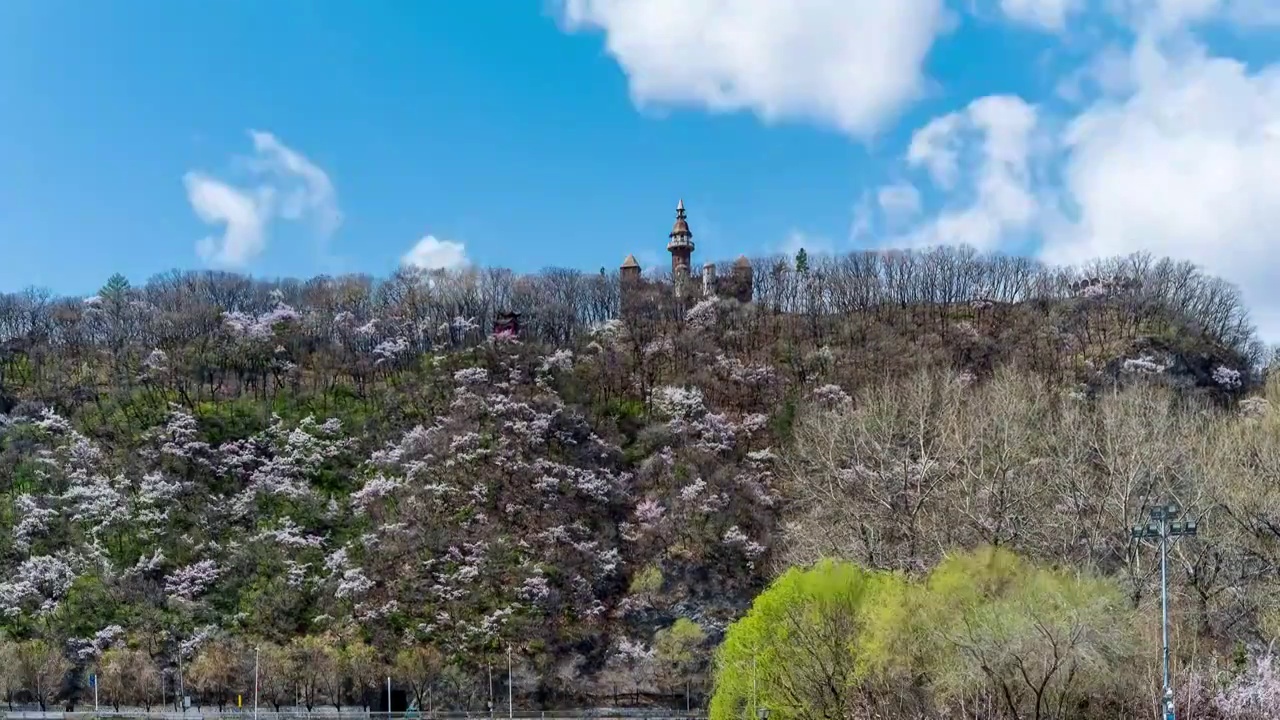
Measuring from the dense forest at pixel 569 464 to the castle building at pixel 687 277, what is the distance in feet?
6.35

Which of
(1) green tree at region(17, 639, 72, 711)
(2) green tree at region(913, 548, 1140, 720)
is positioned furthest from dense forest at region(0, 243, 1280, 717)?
(2) green tree at region(913, 548, 1140, 720)

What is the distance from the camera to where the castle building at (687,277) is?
94438mm

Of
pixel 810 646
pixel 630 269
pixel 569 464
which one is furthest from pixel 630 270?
pixel 810 646

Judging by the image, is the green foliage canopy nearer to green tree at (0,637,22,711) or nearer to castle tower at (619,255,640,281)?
green tree at (0,637,22,711)

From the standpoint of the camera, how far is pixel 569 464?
68.2 m

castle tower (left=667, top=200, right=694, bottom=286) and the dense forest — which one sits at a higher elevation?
castle tower (left=667, top=200, right=694, bottom=286)

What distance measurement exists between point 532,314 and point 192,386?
83.0 feet

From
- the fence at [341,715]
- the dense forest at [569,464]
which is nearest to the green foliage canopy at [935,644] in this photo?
the dense forest at [569,464]

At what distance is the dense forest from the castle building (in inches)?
76.2

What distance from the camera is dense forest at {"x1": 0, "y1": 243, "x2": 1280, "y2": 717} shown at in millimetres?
40781

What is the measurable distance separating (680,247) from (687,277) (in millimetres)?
4158

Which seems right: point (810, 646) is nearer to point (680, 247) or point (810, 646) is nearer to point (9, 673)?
point (9, 673)

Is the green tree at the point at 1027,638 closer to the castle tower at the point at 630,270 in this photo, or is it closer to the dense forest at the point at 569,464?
the dense forest at the point at 569,464

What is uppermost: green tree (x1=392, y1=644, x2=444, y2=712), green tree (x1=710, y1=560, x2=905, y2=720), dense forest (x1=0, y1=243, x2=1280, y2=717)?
dense forest (x1=0, y1=243, x2=1280, y2=717)
